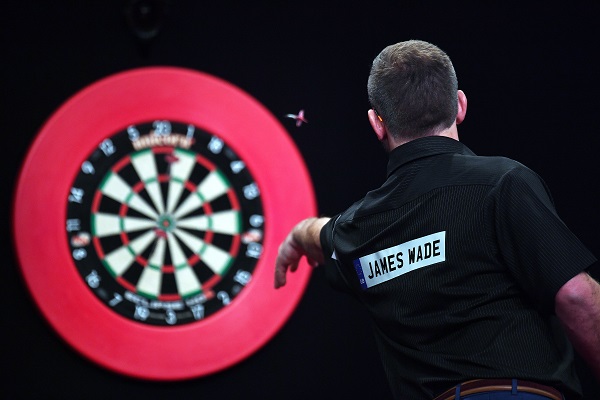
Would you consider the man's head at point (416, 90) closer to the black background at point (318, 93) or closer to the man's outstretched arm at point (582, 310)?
the man's outstretched arm at point (582, 310)

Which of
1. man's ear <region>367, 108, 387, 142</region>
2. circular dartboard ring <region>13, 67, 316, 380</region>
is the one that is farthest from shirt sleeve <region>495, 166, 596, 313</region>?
circular dartboard ring <region>13, 67, 316, 380</region>

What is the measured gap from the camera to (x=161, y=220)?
2.71 metres

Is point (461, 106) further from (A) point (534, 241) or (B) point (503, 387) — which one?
(B) point (503, 387)

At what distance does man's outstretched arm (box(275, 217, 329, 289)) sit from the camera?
204cm

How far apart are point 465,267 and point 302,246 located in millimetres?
593

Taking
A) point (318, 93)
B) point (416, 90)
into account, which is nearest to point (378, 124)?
→ point (416, 90)

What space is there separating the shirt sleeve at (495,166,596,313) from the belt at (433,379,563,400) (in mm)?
141

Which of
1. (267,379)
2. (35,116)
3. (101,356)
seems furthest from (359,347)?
(35,116)

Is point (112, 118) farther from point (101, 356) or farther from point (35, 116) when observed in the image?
point (101, 356)

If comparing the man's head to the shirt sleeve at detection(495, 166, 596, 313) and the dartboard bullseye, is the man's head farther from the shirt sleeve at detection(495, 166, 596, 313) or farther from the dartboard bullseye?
the dartboard bullseye

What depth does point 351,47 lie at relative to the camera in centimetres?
288

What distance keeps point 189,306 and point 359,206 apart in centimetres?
106

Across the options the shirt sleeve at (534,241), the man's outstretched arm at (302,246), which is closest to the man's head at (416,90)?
the shirt sleeve at (534,241)

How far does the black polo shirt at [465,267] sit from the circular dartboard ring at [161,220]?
3.37ft
